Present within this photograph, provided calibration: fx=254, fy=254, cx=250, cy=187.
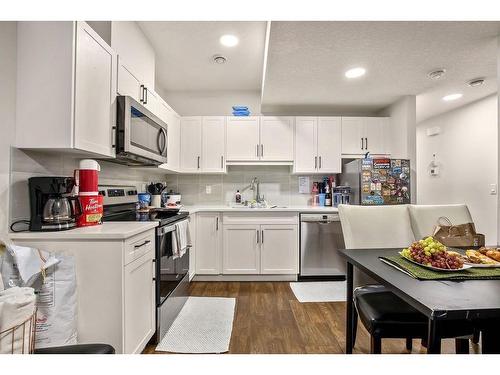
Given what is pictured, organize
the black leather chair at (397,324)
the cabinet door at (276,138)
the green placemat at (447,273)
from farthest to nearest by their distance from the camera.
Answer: the cabinet door at (276,138), the black leather chair at (397,324), the green placemat at (447,273)

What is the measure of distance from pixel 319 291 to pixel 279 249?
63 cm

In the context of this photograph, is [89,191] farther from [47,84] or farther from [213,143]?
[213,143]

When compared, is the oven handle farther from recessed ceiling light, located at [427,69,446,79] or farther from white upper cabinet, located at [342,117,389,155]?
recessed ceiling light, located at [427,69,446,79]

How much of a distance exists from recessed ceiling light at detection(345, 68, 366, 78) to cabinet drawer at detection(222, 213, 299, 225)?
1.59 meters

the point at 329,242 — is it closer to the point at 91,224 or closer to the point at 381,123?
the point at 381,123

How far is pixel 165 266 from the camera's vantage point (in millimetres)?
1900

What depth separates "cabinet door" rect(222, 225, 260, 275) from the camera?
3.03 metres

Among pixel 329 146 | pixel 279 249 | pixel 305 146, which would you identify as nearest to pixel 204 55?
pixel 305 146

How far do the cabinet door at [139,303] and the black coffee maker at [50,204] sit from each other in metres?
0.45

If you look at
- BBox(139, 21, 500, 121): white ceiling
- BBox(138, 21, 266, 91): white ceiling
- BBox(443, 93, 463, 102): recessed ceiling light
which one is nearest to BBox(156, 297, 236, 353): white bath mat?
BBox(139, 21, 500, 121): white ceiling

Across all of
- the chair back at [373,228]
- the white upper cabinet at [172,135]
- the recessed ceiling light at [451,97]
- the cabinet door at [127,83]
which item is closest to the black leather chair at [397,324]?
the chair back at [373,228]

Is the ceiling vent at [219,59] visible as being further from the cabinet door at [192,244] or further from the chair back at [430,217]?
the chair back at [430,217]

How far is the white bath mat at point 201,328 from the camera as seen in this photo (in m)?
1.73

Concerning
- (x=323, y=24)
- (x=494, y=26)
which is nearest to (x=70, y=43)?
(x=323, y=24)
